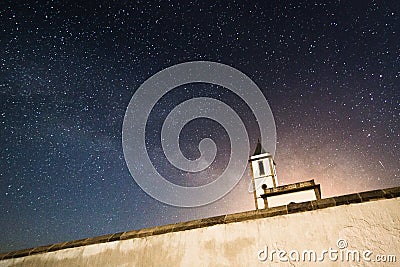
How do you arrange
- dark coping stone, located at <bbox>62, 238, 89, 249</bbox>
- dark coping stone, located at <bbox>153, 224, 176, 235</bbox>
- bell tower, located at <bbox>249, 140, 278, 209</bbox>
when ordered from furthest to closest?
bell tower, located at <bbox>249, 140, 278, 209</bbox> → dark coping stone, located at <bbox>62, 238, 89, 249</bbox> → dark coping stone, located at <bbox>153, 224, 176, 235</bbox>

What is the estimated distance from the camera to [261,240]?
4453mm

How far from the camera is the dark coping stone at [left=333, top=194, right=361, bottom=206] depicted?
4.30 meters

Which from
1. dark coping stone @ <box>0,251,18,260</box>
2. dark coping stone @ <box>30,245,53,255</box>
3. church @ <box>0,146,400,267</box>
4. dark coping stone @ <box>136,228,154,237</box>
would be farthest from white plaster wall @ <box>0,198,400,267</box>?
dark coping stone @ <box>0,251,18,260</box>

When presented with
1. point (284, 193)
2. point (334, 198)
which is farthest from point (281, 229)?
point (284, 193)

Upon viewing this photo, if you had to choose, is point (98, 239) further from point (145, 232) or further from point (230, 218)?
point (230, 218)

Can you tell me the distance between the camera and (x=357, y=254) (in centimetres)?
391

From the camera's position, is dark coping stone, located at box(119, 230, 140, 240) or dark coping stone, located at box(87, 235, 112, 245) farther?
dark coping stone, located at box(87, 235, 112, 245)

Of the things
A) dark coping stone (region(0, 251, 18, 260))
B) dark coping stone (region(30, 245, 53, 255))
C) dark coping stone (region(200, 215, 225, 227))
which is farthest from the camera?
dark coping stone (region(0, 251, 18, 260))

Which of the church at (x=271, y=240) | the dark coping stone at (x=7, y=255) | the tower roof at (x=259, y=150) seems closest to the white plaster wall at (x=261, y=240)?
the church at (x=271, y=240)

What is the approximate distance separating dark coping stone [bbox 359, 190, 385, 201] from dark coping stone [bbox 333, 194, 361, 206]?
69mm

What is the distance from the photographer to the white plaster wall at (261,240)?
3.98 meters

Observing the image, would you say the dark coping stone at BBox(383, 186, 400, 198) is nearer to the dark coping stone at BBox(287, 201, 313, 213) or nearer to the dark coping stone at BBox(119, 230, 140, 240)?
the dark coping stone at BBox(287, 201, 313, 213)

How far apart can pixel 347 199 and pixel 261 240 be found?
4.95ft

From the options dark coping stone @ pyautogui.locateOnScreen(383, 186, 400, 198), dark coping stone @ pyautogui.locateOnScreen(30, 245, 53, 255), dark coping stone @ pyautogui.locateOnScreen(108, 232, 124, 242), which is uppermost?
dark coping stone @ pyautogui.locateOnScreen(383, 186, 400, 198)
